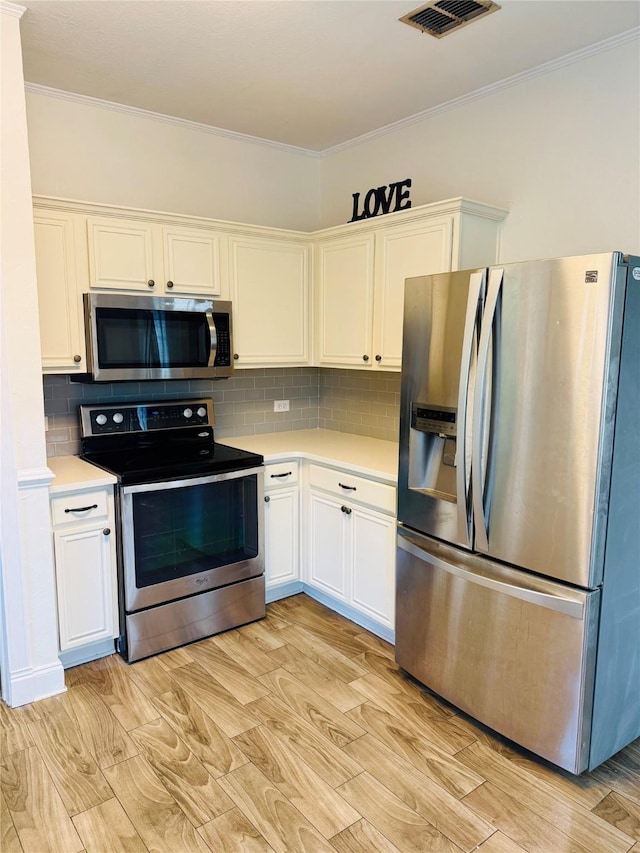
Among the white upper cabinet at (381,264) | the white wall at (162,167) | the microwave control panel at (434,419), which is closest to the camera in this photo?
the microwave control panel at (434,419)

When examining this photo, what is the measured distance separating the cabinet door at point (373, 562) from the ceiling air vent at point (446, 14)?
6.80 ft

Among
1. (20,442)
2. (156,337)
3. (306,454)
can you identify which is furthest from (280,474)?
(20,442)

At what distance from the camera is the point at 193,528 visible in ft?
9.62

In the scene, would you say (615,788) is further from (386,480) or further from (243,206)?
(243,206)

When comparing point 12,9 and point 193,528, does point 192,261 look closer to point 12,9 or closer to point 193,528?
point 12,9

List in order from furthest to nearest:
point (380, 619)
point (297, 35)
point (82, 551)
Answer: point (380, 619) < point (82, 551) < point (297, 35)

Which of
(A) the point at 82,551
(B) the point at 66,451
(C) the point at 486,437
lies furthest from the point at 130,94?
(C) the point at 486,437

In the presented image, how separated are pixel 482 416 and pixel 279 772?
4.82 ft

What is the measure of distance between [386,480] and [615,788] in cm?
144

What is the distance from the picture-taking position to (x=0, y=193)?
2168 mm

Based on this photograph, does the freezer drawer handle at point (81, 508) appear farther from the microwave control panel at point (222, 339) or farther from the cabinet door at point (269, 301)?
the cabinet door at point (269, 301)

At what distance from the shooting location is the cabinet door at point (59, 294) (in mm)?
2652

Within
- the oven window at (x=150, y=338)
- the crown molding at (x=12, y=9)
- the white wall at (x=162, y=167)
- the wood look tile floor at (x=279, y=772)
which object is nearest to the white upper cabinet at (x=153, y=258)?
the oven window at (x=150, y=338)

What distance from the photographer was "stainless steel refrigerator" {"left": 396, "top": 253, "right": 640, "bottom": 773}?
1852 millimetres
